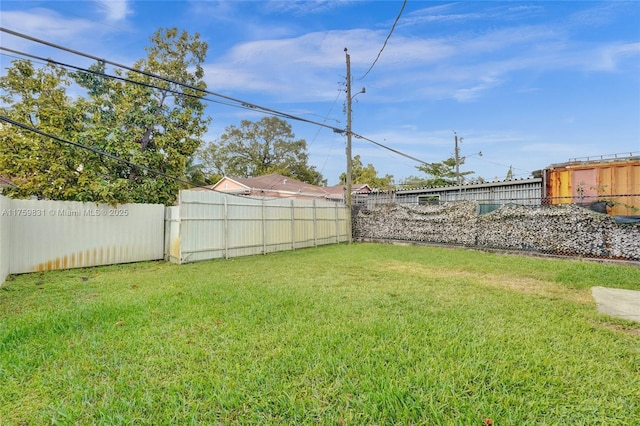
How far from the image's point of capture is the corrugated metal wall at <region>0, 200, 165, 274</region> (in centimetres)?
641

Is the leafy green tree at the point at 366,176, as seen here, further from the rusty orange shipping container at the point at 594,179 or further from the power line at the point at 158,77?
the power line at the point at 158,77

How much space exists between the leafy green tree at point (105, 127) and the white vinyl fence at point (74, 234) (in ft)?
1.85

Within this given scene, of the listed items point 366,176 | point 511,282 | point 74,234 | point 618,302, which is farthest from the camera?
point 366,176

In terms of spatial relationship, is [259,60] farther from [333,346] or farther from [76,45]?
[333,346]

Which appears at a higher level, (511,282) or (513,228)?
(513,228)

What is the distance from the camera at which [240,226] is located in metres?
9.34

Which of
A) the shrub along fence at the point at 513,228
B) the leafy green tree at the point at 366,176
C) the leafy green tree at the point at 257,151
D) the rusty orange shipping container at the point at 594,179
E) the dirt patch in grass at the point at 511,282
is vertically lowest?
the dirt patch in grass at the point at 511,282

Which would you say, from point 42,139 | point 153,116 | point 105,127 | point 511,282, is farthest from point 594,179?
point 42,139

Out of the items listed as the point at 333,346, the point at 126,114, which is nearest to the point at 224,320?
the point at 333,346

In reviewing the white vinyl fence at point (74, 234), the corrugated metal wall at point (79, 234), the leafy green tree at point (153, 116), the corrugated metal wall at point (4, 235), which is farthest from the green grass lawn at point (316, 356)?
the leafy green tree at point (153, 116)

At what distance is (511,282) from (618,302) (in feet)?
4.69

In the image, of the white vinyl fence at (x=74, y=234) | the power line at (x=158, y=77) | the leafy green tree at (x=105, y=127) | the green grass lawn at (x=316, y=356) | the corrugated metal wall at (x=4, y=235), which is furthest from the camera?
the leafy green tree at (x=105, y=127)

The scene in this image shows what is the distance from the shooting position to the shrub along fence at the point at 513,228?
7.28m

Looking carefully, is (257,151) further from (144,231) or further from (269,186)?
(144,231)
